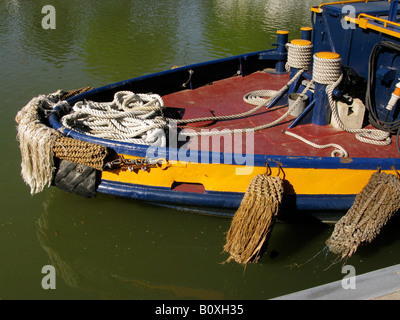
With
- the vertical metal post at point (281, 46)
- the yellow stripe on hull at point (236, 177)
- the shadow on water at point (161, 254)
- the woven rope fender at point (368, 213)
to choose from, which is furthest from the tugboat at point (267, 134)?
the vertical metal post at point (281, 46)

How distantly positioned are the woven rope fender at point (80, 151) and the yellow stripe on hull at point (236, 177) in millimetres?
288

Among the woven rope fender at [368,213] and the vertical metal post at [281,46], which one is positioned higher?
the vertical metal post at [281,46]

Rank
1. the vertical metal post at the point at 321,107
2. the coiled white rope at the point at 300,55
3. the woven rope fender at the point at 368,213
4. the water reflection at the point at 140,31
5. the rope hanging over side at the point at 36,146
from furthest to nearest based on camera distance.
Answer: the water reflection at the point at 140,31 → the coiled white rope at the point at 300,55 → the vertical metal post at the point at 321,107 → the rope hanging over side at the point at 36,146 → the woven rope fender at the point at 368,213

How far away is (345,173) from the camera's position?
4367 mm

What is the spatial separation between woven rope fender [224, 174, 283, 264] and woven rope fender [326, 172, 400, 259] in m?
0.84

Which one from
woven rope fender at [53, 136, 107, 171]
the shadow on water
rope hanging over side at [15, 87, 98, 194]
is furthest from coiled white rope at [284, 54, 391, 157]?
rope hanging over side at [15, 87, 98, 194]

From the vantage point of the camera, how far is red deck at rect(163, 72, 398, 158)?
4.85m

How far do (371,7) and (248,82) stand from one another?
86.5 inches

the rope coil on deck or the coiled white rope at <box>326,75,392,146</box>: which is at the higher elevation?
the rope coil on deck

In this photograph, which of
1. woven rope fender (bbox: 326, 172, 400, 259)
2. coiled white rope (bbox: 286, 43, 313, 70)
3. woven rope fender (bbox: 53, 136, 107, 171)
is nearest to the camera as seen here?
woven rope fender (bbox: 326, 172, 400, 259)

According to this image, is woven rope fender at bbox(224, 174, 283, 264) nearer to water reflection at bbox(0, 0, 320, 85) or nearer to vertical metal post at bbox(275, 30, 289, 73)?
vertical metal post at bbox(275, 30, 289, 73)

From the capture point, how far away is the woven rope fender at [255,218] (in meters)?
4.00

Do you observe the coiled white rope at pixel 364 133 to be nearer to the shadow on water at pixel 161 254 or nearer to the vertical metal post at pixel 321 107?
the vertical metal post at pixel 321 107

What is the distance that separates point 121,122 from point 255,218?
81.8 inches
